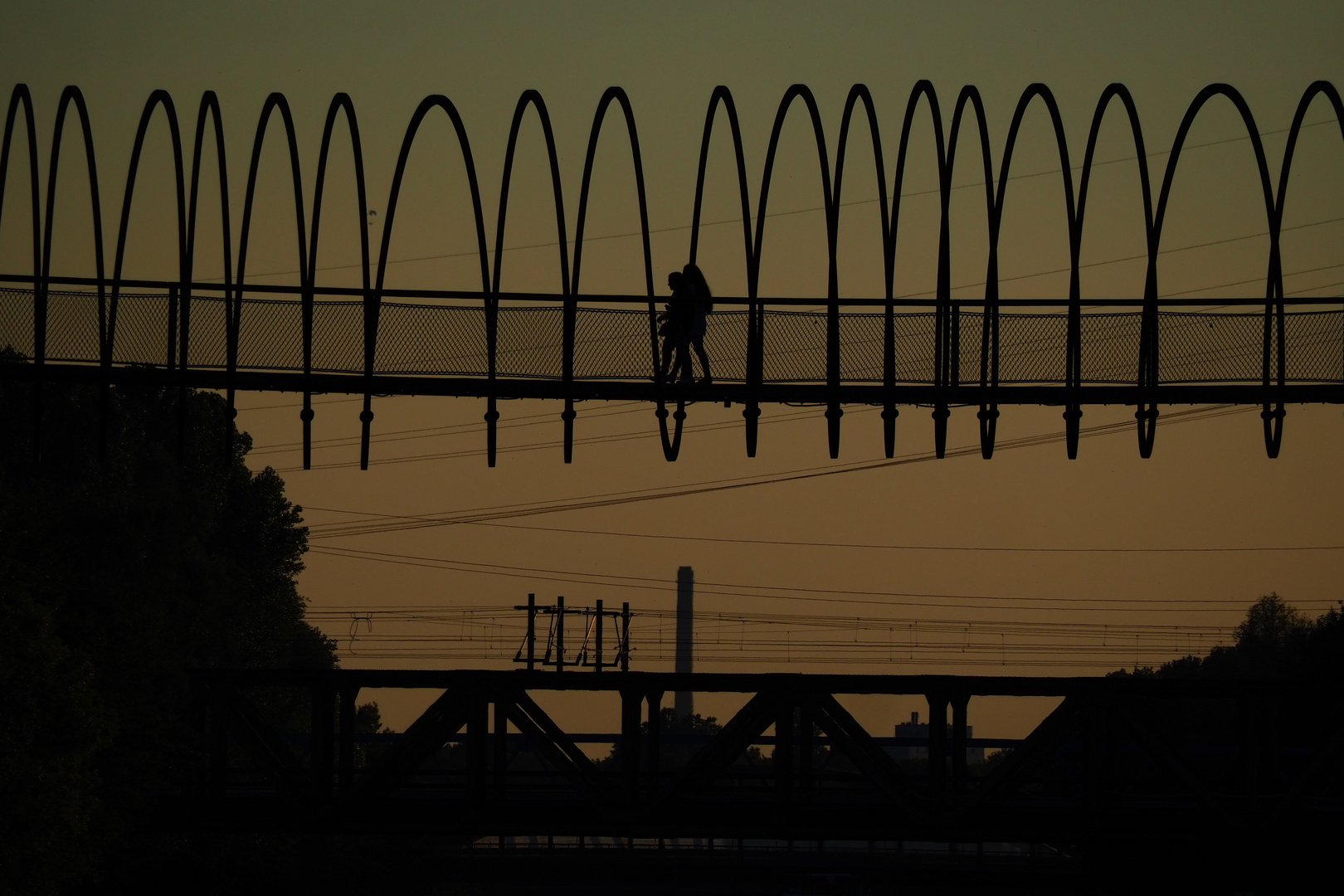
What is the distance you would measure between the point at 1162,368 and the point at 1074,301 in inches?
83.8

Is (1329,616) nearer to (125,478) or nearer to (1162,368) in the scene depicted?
(125,478)

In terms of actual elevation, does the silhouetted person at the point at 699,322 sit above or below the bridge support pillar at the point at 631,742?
above

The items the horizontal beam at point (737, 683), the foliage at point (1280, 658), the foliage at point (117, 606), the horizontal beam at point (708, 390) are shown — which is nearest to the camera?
the horizontal beam at point (708, 390)

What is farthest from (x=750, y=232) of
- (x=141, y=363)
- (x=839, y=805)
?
(x=839, y=805)

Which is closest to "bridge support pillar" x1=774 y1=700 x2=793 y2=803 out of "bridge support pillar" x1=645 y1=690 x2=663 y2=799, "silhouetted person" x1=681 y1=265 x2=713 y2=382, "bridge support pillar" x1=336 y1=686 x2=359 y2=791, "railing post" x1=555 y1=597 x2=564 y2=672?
"bridge support pillar" x1=645 y1=690 x2=663 y2=799

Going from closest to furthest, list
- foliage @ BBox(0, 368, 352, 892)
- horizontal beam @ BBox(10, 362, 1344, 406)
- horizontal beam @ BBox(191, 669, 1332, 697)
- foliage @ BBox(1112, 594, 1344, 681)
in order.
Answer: horizontal beam @ BBox(10, 362, 1344, 406), horizontal beam @ BBox(191, 669, 1332, 697), foliage @ BBox(0, 368, 352, 892), foliage @ BBox(1112, 594, 1344, 681)

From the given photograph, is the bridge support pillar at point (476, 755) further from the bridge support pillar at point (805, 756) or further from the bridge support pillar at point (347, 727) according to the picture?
the bridge support pillar at point (805, 756)

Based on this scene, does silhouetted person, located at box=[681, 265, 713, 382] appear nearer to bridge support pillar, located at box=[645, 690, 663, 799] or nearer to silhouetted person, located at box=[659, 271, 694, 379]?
silhouetted person, located at box=[659, 271, 694, 379]

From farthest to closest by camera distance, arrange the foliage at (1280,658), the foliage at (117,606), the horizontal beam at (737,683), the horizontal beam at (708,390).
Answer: the foliage at (1280,658), the foliage at (117,606), the horizontal beam at (737,683), the horizontal beam at (708,390)

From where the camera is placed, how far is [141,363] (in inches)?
1056

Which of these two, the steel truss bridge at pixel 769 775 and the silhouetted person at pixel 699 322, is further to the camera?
the steel truss bridge at pixel 769 775

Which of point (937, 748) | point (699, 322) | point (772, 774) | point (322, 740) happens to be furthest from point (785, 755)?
point (699, 322)

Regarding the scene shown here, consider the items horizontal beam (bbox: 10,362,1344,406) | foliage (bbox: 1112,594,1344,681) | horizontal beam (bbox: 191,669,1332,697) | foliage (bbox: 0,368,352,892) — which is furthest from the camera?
foliage (bbox: 1112,594,1344,681)

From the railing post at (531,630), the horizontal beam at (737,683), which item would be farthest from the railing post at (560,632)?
the horizontal beam at (737,683)
